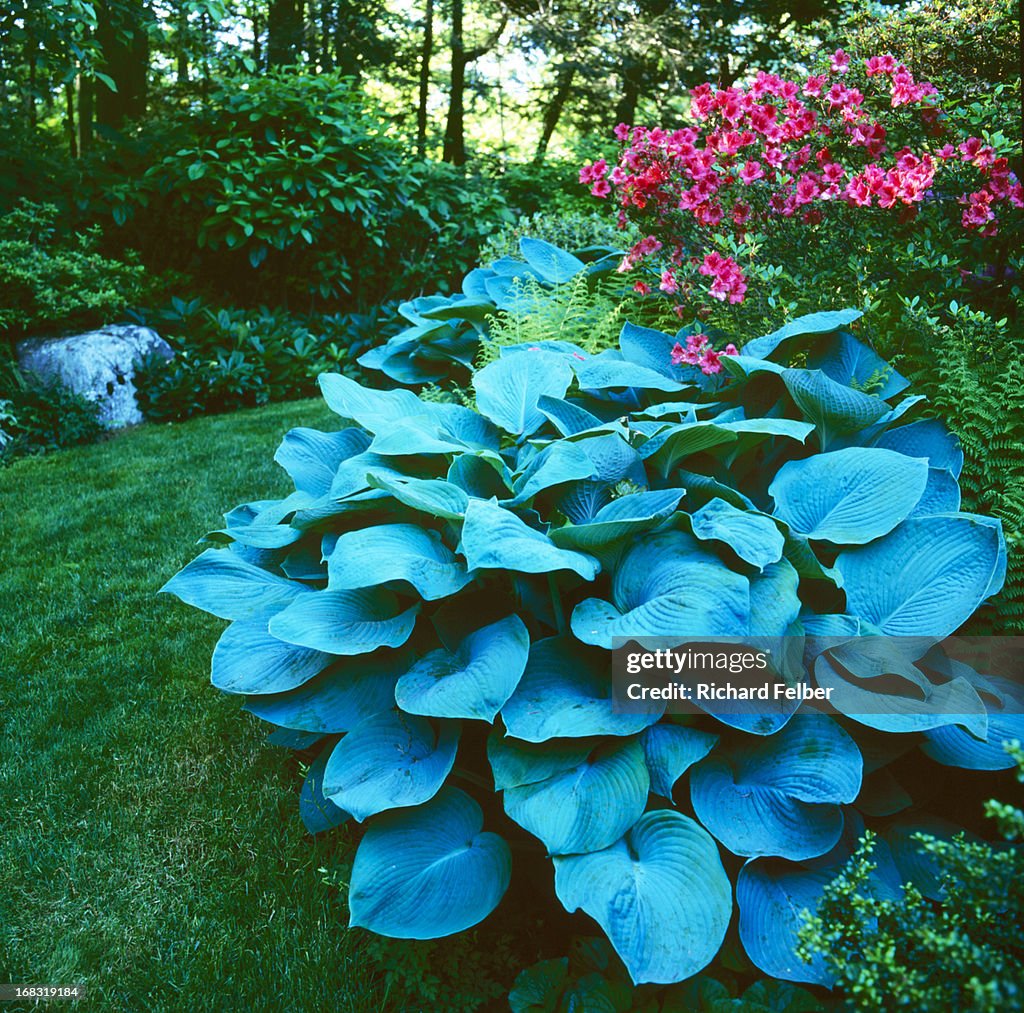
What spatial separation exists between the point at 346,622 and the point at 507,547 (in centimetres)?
41

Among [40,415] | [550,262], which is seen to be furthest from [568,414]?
[40,415]

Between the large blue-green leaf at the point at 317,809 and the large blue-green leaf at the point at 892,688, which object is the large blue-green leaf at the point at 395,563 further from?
the large blue-green leaf at the point at 892,688

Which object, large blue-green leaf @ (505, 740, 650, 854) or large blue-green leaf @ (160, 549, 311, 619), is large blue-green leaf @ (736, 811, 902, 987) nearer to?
large blue-green leaf @ (505, 740, 650, 854)

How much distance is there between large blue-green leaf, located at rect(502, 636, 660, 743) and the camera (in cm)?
156

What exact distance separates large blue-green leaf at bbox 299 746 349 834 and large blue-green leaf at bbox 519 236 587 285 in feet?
7.60

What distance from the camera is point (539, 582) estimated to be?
1854 millimetres

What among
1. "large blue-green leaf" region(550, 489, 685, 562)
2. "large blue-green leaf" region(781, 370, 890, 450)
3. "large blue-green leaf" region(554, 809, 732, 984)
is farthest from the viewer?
"large blue-green leaf" region(781, 370, 890, 450)

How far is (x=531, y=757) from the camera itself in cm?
159

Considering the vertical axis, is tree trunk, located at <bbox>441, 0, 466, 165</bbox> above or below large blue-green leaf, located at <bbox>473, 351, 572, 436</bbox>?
above

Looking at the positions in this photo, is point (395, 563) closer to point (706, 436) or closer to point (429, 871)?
point (429, 871)

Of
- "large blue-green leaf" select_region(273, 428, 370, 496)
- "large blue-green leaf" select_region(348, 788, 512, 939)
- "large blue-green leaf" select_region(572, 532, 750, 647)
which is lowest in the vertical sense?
"large blue-green leaf" select_region(348, 788, 512, 939)

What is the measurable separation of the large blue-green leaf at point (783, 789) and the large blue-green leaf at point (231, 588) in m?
1.00

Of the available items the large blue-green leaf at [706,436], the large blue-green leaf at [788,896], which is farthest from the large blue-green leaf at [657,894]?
the large blue-green leaf at [706,436]

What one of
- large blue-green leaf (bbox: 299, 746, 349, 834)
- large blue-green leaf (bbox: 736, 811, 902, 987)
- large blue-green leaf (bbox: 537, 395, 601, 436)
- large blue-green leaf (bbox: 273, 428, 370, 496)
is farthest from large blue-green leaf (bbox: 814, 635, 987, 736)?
large blue-green leaf (bbox: 273, 428, 370, 496)
